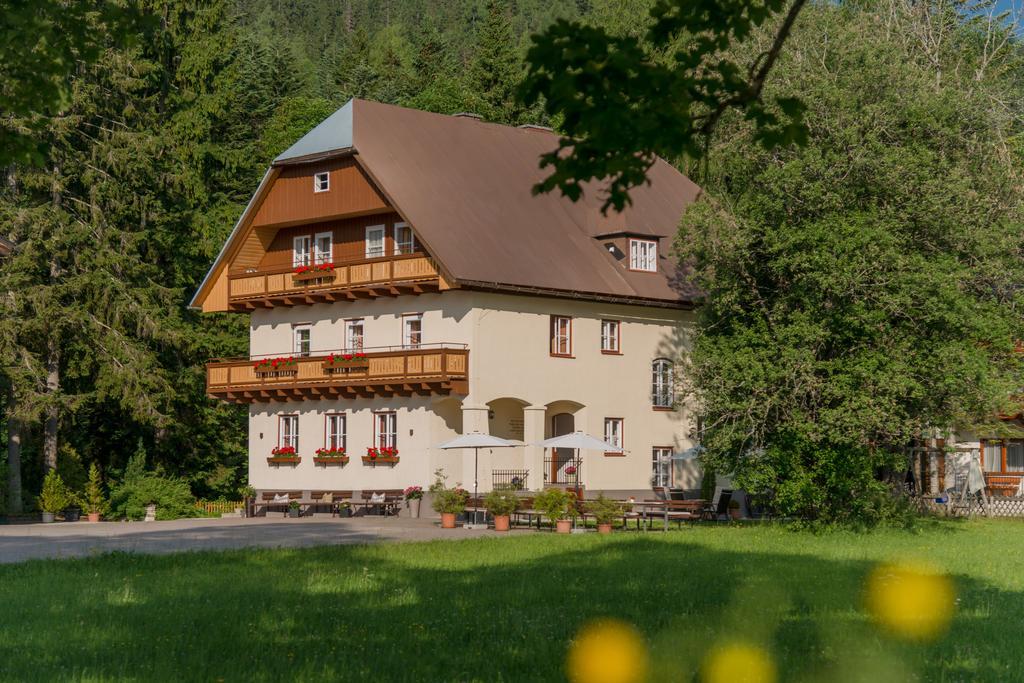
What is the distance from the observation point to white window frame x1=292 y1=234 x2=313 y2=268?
49.4 m

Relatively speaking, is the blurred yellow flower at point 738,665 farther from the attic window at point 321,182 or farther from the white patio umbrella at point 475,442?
the attic window at point 321,182

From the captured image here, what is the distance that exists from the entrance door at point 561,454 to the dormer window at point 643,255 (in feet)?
17.3

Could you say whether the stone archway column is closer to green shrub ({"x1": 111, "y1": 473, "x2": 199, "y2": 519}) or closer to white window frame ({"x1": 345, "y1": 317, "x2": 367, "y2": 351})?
white window frame ({"x1": 345, "y1": 317, "x2": 367, "y2": 351})

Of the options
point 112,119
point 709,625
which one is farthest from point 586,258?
point 709,625

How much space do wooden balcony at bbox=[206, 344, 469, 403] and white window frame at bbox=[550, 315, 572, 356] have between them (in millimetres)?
3501

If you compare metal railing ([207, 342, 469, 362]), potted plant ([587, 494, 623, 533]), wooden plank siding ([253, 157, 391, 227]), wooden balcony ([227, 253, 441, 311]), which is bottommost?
potted plant ([587, 494, 623, 533])

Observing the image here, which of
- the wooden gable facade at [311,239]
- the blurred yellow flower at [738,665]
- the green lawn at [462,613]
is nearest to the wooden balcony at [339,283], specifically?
the wooden gable facade at [311,239]

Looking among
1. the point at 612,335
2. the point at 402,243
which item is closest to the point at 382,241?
the point at 402,243

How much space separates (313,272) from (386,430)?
17.9 feet

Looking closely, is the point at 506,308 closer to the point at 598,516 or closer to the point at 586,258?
the point at 586,258

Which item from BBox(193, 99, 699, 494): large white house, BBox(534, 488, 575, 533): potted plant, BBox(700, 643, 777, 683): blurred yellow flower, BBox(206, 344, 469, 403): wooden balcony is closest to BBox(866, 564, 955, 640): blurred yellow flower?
BBox(700, 643, 777, 683): blurred yellow flower

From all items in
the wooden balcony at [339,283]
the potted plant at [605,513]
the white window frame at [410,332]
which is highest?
the wooden balcony at [339,283]

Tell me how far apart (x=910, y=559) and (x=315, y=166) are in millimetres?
26611

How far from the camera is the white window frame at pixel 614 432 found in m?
47.9
